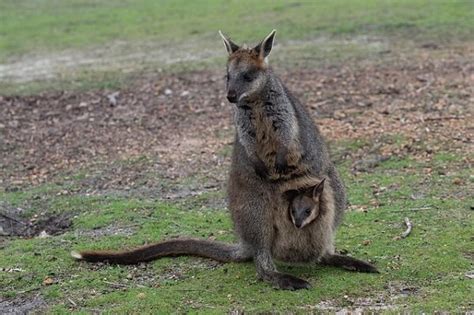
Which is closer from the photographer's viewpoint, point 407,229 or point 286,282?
point 286,282

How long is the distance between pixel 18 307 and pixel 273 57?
7663mm

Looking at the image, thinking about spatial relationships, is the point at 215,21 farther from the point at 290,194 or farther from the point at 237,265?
the point at 290,194

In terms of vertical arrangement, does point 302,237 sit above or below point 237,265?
above

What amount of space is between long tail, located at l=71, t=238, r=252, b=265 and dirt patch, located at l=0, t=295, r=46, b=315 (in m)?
0.50

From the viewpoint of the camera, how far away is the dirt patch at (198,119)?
7.64 meters

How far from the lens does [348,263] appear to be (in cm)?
494

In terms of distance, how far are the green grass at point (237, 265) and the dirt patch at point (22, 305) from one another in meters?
0.08

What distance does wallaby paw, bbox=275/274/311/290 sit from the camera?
469 centimetres

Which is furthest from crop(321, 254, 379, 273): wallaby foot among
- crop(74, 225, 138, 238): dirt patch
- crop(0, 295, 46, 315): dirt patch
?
crop(0, 295, 46, 315): dirt patch

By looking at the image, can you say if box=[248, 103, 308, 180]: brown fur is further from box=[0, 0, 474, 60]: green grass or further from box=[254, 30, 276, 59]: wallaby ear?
box=[0, 0, 474, 60]: green grass

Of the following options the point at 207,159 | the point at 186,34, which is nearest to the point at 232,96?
the point at 207,159

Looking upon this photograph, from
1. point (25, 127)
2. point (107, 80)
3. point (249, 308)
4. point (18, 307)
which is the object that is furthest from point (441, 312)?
point (107, 80)

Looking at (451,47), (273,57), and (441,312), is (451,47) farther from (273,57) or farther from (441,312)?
(441,312)

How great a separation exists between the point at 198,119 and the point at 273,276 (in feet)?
14.6
